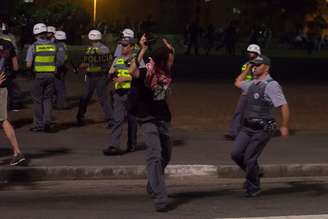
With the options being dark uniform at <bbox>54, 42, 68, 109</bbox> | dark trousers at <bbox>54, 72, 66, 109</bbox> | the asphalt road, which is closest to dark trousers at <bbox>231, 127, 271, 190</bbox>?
the asphalt road

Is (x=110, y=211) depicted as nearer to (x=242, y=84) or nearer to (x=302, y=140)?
(x=242, y=84)

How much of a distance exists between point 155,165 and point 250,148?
1411 mm

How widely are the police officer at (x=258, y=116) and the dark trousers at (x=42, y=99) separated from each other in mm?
5203

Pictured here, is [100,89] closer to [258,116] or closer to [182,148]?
[182,148]

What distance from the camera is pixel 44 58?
43.2 feet

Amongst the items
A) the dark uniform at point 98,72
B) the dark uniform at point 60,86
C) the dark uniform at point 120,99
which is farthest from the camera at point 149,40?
the dark uniform at point 60,86

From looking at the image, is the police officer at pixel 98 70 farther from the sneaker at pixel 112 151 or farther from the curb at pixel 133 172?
the curb at pixel 133 172

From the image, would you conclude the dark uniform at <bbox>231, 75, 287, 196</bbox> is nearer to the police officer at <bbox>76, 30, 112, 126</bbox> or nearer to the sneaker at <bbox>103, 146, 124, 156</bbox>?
the sneaker at <bbox>103, 146, 124, 156</bbox>

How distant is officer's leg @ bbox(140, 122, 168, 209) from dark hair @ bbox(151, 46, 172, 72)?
2.10 feet

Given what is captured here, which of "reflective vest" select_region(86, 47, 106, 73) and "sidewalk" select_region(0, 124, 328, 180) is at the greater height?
"reflective vest" select_region(86, 47, 106, 73)

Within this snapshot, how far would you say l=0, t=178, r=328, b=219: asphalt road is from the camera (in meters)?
8.00

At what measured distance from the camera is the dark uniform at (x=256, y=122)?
28.1 ft

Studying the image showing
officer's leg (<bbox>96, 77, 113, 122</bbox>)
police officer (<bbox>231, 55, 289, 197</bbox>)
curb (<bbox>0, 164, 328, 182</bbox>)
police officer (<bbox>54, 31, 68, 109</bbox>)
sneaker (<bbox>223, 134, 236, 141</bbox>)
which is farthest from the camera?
police officer (<bbox>54, 31, 68, 109</bbox>)

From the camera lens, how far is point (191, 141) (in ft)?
42.5
